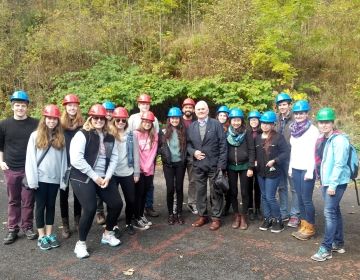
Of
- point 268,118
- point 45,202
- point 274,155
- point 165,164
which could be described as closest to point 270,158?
→ point 274,155

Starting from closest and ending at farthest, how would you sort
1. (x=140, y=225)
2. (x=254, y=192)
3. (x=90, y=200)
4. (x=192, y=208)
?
(x=90, y=200), (x=140, y=225), (x=254, y=192), (x=192, y=208)

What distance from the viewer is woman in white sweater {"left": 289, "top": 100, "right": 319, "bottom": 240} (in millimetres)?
5355

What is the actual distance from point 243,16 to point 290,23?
156 centimetres

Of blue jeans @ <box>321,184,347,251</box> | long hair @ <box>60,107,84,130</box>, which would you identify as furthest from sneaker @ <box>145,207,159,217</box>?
blue jeans @ <box>321,184,347,251</box>

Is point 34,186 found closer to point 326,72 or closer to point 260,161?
point 260,161

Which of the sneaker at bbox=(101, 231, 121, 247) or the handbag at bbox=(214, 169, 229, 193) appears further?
the handbag at bbox=(214, 169, 229, 193)

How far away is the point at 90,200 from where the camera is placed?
15.9ft

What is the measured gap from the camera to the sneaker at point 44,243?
206 inches

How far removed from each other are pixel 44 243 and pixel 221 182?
2770 mm

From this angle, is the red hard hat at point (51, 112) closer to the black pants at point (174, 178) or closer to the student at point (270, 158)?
the black pants at point (174, 178)

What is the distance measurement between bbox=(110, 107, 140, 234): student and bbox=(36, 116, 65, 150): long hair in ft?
2.35

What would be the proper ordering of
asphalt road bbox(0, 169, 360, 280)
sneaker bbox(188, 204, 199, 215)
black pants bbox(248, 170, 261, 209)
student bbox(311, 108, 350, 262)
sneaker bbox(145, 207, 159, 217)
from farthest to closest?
sneaker bbox(188, 204, 199, 215) < sneaker bbox(145, 207, 159, 217) < black pants bbox(248, 170, 261, 209) < student bbox(311, 108, 350, 262) < asphalt road bbox(0, 169, 360, 280)

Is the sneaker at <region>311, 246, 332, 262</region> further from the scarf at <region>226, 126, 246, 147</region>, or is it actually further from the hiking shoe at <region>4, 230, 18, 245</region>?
the hiking shoe at <region>4, 230, 18, 245</region>

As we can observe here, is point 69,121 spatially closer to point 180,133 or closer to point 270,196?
point 180,133
